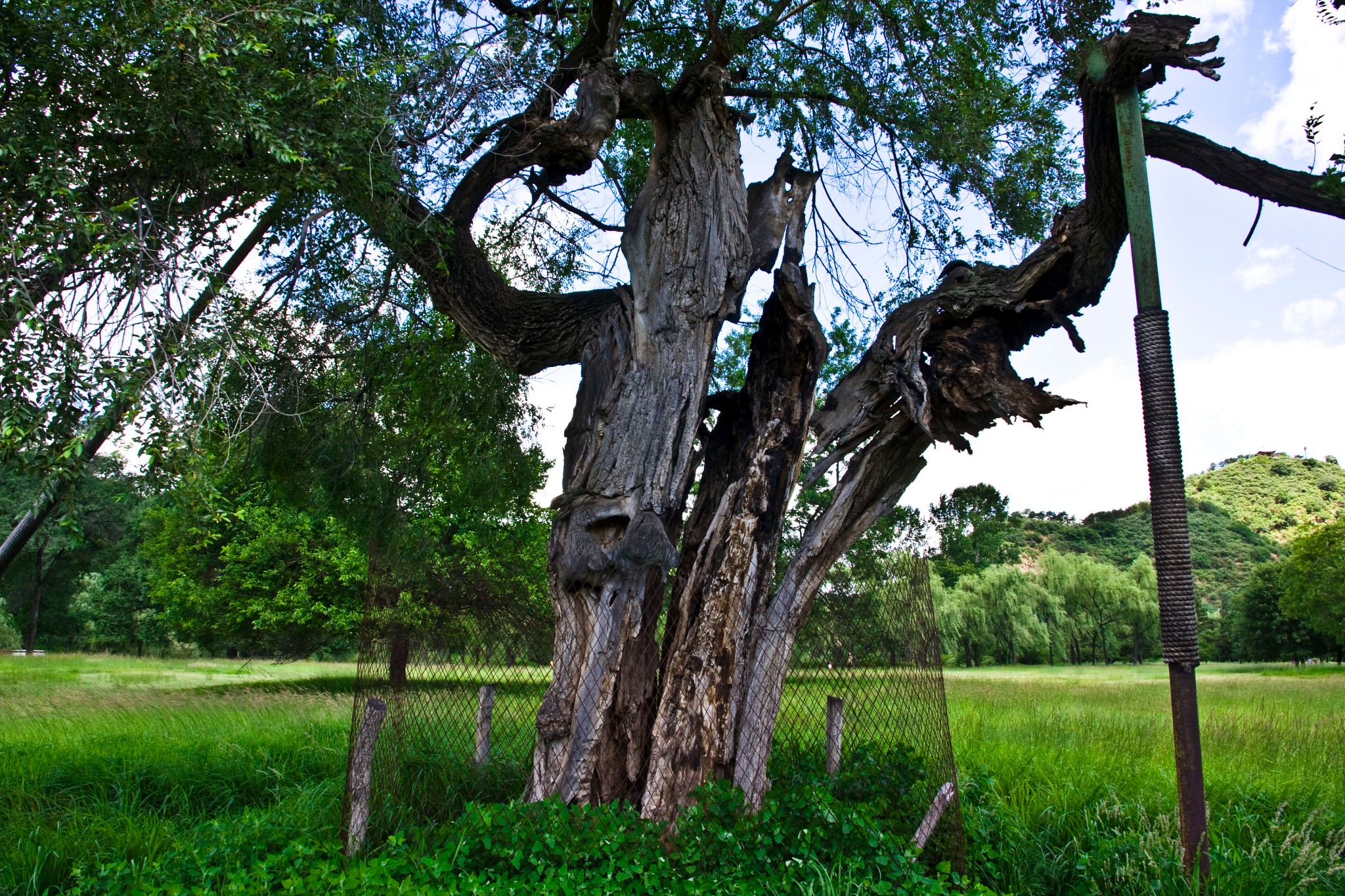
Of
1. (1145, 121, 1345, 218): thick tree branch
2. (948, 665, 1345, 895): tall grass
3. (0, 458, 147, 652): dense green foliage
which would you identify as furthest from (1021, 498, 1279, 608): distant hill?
(1145, 121, 1345, 218): thick tree branch

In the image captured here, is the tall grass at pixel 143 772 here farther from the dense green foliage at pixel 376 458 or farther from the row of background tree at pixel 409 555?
the row of background tree at pixel 409 555

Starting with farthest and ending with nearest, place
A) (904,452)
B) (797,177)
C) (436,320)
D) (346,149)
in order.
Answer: (436,320)
(797,177)
(904,452)
(346,149)

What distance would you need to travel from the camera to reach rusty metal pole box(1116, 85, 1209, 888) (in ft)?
11.3

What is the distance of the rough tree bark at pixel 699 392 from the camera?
477cm

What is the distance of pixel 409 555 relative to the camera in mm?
8039

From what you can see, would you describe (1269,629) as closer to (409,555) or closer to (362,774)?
(409,555)

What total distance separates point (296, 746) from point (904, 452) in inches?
238

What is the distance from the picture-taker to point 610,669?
4871mm

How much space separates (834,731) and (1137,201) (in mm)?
3958

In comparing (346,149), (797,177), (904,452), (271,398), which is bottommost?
(904,452)

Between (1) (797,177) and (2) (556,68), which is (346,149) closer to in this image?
(2) (556,68)

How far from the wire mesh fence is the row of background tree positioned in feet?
0.39

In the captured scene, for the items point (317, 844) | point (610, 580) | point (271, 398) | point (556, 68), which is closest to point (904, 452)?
point (610, 580)

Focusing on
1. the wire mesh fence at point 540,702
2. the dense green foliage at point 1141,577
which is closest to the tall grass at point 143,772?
the wire mesh fence at point 540,702
